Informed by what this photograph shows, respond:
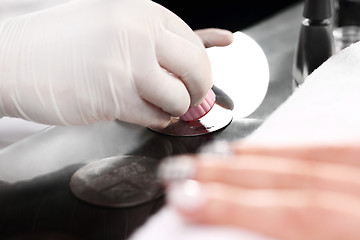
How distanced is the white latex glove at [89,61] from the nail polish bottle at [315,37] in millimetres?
351

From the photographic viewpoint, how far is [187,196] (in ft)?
1.46

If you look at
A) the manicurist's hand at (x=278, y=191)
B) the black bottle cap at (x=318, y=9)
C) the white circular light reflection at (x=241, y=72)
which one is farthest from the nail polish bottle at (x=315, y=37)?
the manicurist's hand at (x=278, y=191)

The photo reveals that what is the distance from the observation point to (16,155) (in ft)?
Answer: 2.69

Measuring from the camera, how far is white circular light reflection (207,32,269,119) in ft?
3.29

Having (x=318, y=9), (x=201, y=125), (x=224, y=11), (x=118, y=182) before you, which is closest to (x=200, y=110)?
(x=201, y=125)

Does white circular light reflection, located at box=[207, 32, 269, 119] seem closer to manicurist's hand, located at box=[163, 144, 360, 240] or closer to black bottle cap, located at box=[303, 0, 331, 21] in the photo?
black bottle cap, located at box=[303, 0, 331, 21]

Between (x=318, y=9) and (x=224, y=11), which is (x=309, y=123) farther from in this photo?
(x=224, y=11)

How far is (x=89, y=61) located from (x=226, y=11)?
3.85ft

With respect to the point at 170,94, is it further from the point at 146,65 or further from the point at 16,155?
the point at 16,155

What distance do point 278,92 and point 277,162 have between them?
0.58 meters

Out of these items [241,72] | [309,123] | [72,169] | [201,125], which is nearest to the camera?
[309,123]

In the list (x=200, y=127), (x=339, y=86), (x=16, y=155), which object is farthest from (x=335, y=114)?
(x=16, y=155)

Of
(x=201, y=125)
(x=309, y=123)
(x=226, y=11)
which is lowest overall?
(x=226, y=11)

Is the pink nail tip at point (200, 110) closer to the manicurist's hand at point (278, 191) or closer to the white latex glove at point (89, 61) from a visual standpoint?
the white latex glove at point (89, 61)
